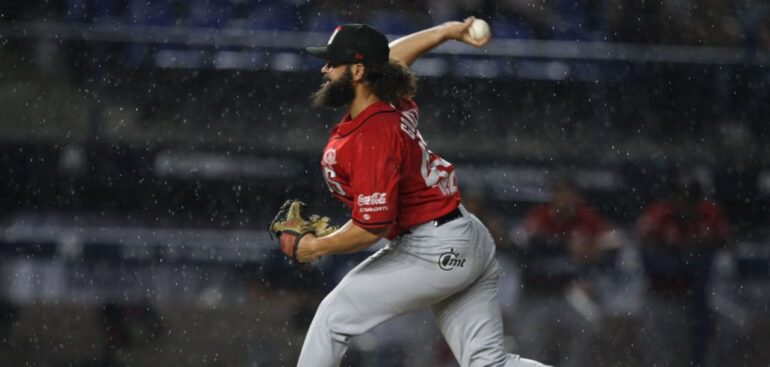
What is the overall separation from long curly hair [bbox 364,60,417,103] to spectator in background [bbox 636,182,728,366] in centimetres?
251

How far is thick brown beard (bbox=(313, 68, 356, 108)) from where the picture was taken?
3.10 metres

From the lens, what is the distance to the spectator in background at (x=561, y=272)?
17.3 feet

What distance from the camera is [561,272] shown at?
210 inches

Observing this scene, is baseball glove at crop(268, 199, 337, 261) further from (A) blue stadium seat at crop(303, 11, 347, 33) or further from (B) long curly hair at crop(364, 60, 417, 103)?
(A) blue stadium seat at crop(303, 11, 347, 33)

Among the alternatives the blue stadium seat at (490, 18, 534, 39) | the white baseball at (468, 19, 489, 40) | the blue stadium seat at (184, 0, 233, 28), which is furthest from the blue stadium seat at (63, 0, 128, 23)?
the white baseball at (468, 19, 489, 40)

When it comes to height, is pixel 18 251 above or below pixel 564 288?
above

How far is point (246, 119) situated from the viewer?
17.7 ft

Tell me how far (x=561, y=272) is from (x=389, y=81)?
2419mm

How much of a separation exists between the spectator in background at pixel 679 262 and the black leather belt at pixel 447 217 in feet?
7.83

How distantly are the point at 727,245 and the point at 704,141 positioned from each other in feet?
1.58

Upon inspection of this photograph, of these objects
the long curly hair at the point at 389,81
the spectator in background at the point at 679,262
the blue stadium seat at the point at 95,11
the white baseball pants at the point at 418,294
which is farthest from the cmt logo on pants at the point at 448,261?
the blue stadium seat at the point at 95,11

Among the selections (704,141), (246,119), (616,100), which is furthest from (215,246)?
(704,141)

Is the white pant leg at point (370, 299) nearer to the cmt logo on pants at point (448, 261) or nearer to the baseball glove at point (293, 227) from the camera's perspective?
the cmt logo on pants at point (448, 261)

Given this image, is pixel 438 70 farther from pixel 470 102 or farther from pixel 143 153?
pixel 143 153
